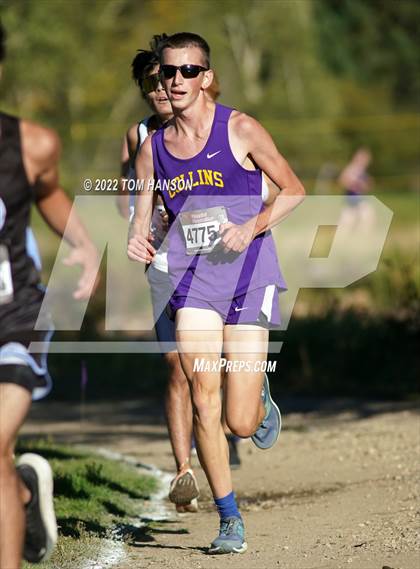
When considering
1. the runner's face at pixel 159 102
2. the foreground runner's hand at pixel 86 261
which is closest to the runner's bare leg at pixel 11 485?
the foreground runner's hand at pixel 86 261

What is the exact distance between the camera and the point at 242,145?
651cm

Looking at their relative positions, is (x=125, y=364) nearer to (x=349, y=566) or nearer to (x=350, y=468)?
(x=350, y=468)

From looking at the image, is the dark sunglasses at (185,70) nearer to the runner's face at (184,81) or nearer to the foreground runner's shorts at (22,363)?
the runner's face at (184,81)

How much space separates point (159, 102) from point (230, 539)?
2566 millimetres

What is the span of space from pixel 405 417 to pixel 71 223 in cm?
616

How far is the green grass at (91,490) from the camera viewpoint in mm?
7543

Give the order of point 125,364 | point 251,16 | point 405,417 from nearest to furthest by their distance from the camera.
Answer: point 405,417 < point 125,364 < point 251,16

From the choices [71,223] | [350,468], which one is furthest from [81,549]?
[350,468]

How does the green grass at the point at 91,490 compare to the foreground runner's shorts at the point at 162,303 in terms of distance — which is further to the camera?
the green grass at the point at 91,490

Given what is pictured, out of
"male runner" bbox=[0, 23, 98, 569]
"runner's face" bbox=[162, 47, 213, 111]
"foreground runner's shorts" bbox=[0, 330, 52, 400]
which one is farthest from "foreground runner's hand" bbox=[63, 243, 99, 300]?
"runner's face" bbox=[162, 47, 213, 111]

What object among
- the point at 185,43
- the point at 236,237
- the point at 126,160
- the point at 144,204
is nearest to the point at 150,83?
the point at 126,160

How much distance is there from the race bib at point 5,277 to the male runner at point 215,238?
5.49 feet

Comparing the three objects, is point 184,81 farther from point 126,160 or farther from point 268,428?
point 268,428

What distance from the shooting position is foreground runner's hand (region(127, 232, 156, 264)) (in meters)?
6.54
